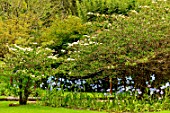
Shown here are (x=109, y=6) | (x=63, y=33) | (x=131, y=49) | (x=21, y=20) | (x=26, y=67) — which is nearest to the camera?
(x=26, y=67)

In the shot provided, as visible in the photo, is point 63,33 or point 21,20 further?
point 21,20

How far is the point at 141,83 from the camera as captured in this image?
13266 millimetres

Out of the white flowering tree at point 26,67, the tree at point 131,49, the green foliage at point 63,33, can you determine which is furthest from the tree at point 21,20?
the white flowering tree at point 26,67

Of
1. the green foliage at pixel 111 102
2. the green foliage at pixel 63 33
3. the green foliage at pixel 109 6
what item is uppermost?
the green foliage at pixel 109 6

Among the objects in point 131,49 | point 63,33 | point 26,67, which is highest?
point 63,33

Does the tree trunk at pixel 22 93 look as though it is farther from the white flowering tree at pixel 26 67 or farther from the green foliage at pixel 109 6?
the green foliage at pixel 109 6

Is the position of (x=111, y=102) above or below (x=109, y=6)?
below

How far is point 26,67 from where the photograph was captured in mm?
12109

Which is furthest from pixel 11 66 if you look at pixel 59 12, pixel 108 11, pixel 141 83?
pixel 59 12

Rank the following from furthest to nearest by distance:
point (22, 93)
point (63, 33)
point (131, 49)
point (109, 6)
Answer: point (109, 6)
point (63, 33)
point (131, 49)
point (22, 93)

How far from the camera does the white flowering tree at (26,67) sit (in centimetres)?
1181

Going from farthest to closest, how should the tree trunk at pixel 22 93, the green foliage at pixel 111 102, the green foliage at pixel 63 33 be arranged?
1. the green foliage at pixel 63 33
2. the tree trunk at pixel 22 93
3. the green foliage at pixel 111 102

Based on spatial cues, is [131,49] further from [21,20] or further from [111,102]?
[21,20]

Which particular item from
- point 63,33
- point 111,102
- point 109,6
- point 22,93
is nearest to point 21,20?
point 63,33
